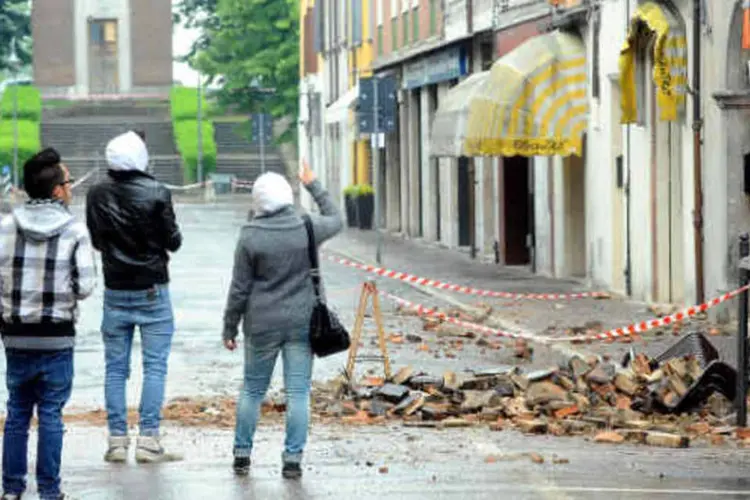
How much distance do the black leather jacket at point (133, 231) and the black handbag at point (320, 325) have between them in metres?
→ 0.94

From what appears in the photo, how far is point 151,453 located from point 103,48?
92.2m

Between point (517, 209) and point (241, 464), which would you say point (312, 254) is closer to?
point (241, 464)

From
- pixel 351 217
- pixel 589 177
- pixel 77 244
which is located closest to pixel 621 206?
pixel 589 177

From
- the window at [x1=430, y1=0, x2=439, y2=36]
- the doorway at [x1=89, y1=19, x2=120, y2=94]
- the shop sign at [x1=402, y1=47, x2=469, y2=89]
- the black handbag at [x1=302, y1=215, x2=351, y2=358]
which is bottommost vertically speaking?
the black handbag at [x1=302, y1=215, x2=351, y2=358]

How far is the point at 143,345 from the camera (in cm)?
1296

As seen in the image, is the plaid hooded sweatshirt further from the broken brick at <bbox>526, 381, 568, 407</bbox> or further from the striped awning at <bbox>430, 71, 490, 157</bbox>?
the striped awning at <bbox>430, 71, 490, 157</bbox>

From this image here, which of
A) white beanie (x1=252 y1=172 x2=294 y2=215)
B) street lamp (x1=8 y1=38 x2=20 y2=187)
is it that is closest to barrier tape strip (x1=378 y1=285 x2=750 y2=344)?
white beanie (x1=252 y1=172 x2=294 y2=215)

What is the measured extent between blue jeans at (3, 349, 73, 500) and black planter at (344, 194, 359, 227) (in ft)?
147

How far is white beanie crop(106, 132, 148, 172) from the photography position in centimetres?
1292

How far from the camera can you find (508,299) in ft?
92.3

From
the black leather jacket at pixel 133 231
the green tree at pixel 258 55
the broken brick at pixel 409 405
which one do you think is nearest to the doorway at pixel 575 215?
the broken brick at pixel 409 405

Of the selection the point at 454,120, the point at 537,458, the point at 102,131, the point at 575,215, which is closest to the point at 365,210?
the point at 454,120

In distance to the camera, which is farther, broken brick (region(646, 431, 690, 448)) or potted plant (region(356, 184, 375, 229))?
potted plant (region(356, 184, 375, 229))

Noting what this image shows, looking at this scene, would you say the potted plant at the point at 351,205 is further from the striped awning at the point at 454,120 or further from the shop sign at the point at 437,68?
the striped awning at the point at 454,120
